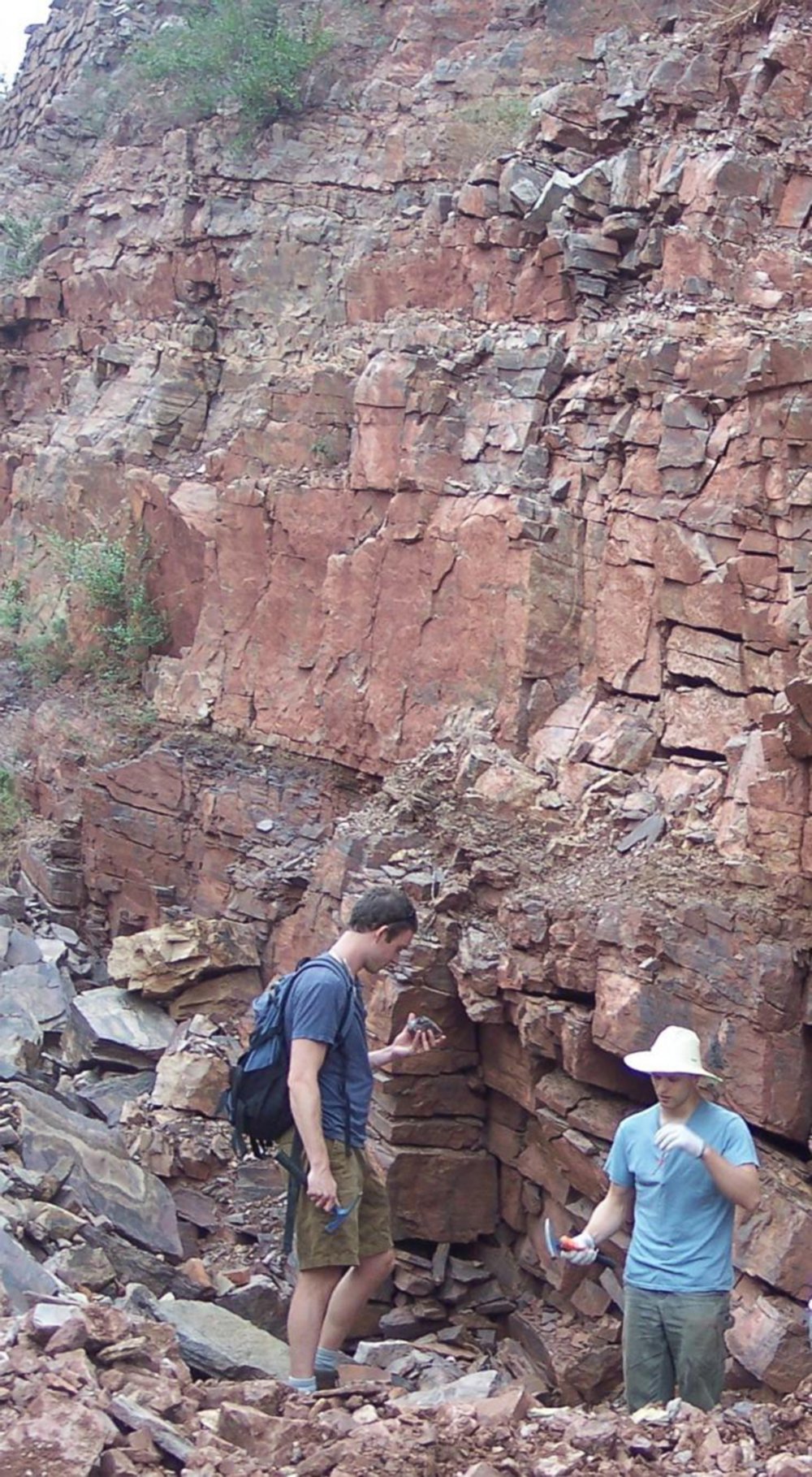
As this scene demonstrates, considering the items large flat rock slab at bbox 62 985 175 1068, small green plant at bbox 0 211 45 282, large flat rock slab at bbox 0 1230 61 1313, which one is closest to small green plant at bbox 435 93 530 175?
small green plant at bbox 0 211 45 282

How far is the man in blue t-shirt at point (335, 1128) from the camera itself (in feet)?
15.6

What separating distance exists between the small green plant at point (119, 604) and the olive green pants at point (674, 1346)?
10.2m

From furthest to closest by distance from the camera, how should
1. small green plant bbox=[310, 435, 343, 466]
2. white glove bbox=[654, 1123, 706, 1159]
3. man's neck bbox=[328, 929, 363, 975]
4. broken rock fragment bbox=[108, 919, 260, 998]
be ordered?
small green plant bbox=[310, 435, 343, 466], broken rock fragment bbox=[108, 919, 260, 998], man's neck bbox=[328, 929, 363, 975], white glove bbox=[654, 1123, 706, 1159]

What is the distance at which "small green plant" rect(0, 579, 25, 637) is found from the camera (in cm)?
1562

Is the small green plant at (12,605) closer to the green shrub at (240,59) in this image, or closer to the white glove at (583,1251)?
the green shrub at (240,59)

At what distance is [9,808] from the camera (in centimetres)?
1388

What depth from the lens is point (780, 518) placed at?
821cm

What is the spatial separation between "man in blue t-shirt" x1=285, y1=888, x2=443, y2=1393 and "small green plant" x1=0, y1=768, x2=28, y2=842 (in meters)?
9.25

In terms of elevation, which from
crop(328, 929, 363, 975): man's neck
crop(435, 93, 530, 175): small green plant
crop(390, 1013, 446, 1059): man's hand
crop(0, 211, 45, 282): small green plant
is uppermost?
crop(435, 93, 530, 175): small green plant

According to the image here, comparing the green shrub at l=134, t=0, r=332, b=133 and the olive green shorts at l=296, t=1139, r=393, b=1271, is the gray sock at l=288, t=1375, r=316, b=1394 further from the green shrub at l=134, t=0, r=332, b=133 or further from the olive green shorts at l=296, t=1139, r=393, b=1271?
the green shrub at l=134, t=0, r=332, b=133

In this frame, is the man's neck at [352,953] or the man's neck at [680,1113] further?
the man's neck at [352,953]

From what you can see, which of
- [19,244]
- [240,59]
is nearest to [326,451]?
[240,59]

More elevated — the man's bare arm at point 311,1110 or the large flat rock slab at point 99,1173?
the man's bare arm at point 311,1110

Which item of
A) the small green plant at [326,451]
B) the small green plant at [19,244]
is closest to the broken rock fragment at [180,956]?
the small green plant at [326,451]
